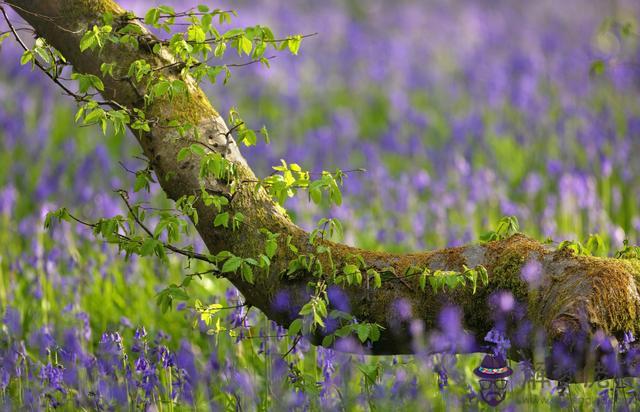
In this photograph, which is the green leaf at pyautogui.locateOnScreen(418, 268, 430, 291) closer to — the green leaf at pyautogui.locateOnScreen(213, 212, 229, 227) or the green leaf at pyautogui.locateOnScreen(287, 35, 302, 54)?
the green leaf at pyautogui.locateOnScreen(213, 212, 229, 227)

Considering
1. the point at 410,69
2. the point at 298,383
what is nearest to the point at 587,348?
the point at 298,383

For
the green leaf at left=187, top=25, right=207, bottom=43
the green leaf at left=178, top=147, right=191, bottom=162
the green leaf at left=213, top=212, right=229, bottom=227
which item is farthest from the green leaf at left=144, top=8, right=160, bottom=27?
the green leaf at left=213, top=212, right=229, bottom=227

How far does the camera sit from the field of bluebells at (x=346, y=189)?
10.3ft

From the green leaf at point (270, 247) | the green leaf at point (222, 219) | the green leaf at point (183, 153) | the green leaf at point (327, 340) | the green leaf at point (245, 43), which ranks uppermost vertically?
the green leaf at point (245, 43)

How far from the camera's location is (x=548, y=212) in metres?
5.48

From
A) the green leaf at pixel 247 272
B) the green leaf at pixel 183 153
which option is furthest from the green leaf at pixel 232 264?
the green leaf at pixel 183 153

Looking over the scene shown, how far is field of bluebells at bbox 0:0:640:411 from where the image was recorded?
3.15 m

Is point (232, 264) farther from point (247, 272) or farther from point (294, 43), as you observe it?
point (294, 43)

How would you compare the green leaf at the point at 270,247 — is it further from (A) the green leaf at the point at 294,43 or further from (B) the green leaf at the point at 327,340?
(A) the green leaf at the point at 294,43

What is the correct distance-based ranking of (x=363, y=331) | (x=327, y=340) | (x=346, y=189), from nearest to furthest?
(x=363, y=331) < (x=327, y=340) < (x=346, y=189)

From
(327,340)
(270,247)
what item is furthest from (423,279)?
(270,247)

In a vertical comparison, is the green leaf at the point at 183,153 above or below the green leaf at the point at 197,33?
below

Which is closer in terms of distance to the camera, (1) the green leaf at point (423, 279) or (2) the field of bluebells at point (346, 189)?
(1) the green leaf at point (423, 279)

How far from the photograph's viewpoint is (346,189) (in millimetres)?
6535
